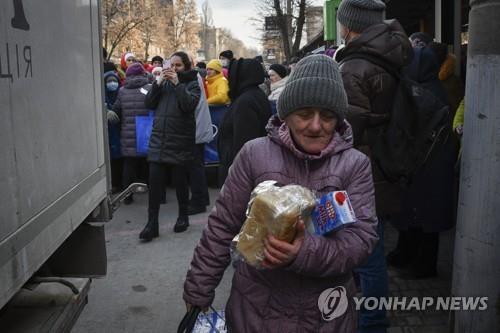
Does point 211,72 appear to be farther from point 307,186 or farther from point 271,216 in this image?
point 271,216

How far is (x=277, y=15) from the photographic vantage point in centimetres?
2467

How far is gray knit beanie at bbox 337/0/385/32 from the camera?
3.19 meters

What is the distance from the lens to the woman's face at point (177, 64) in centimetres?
562

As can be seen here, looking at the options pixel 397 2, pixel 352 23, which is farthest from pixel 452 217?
pixel 397 2

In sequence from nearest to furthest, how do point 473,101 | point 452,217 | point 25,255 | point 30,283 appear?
point 25,255 < point 30,283 < point 473,101 < point 452,217

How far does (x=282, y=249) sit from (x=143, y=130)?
18.6ft

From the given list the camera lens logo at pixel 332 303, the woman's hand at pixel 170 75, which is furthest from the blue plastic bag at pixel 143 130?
the camera lens logo at pixel 332 303

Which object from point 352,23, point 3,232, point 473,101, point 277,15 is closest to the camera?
point 3,232

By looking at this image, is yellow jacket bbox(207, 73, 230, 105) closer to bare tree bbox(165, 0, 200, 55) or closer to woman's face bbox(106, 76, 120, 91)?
woman's face bbox(106, 76, 120, 91)

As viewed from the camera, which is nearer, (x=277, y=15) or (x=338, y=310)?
(x=338, y=310)

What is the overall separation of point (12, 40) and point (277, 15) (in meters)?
24.0

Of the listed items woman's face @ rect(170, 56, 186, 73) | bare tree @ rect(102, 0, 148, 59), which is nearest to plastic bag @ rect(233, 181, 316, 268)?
woman's face @ rect(170, 56, 186, 73)

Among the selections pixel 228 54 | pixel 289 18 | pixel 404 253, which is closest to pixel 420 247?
pixel 404 253

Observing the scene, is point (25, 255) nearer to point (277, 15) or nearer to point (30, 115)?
point (30, 115)
